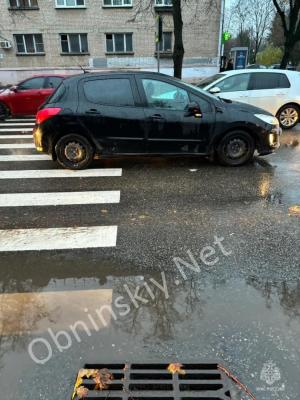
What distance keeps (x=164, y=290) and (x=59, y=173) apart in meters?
4.16

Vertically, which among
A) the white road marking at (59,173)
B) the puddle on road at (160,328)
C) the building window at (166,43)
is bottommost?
the white road marking at (59,173)

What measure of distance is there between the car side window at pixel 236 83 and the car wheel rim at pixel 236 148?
407 cm

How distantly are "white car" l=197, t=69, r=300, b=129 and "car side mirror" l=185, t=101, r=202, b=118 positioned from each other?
4081mm

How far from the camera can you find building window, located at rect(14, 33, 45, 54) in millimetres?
25500

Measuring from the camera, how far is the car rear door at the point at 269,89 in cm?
1028

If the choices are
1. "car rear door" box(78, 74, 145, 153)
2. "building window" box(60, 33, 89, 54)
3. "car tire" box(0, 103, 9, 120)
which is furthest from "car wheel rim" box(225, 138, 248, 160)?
"building window" box(60, 33, 89, 54)

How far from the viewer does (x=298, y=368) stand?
8.18 ft

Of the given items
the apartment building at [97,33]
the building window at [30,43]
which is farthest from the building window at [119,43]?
the building window at [30,43]

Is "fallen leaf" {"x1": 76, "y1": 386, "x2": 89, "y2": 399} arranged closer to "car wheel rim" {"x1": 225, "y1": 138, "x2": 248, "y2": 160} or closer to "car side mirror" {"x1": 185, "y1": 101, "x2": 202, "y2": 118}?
"car side mirror" {"x1": 185, "y1": 101, "x2": 202, "y2": 118}

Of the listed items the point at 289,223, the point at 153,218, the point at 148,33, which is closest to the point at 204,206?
the point at 153,218

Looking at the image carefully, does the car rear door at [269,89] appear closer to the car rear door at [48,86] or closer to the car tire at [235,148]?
the car tire at [235,148]

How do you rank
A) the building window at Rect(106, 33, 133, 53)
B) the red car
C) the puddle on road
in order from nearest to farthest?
the puddle on road → the red car → the building window at Rect(106, 33, 133, 53)

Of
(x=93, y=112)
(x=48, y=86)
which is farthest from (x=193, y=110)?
(x=48, y=86)

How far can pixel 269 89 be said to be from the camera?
34.0 ft
